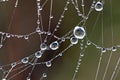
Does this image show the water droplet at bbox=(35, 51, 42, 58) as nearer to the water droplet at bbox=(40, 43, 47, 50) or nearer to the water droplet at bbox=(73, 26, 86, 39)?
the water droplet at bbox=(40, 43, 47, 50)

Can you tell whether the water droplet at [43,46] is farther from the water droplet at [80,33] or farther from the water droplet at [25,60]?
the water droplet at [80,33]

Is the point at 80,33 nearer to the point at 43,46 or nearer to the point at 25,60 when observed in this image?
the point at 43,46

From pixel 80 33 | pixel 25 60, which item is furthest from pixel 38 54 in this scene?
pixel 80 33

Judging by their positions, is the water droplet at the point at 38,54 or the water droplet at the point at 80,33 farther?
the water droplet at the point at 38,54

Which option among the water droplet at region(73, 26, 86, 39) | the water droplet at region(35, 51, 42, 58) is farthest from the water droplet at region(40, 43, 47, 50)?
the water droplet at region(73, 26, 86, 39)

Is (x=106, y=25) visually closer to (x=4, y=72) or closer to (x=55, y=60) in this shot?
(x=55, y=60)

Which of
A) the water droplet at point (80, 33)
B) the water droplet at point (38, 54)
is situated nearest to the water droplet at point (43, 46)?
the water droplet at point (38, 54)

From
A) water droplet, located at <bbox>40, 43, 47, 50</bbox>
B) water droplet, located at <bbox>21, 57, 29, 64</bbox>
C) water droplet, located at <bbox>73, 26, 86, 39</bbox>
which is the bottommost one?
water droplet, located at <bbox>21, 57, 29, 64</bbox>

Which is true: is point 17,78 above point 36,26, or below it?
below

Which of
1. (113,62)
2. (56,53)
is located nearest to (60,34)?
(56,53)

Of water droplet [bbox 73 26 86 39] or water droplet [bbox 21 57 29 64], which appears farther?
water droplet [bbox 21 57 29 64]

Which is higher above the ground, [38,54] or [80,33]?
[80,33]
